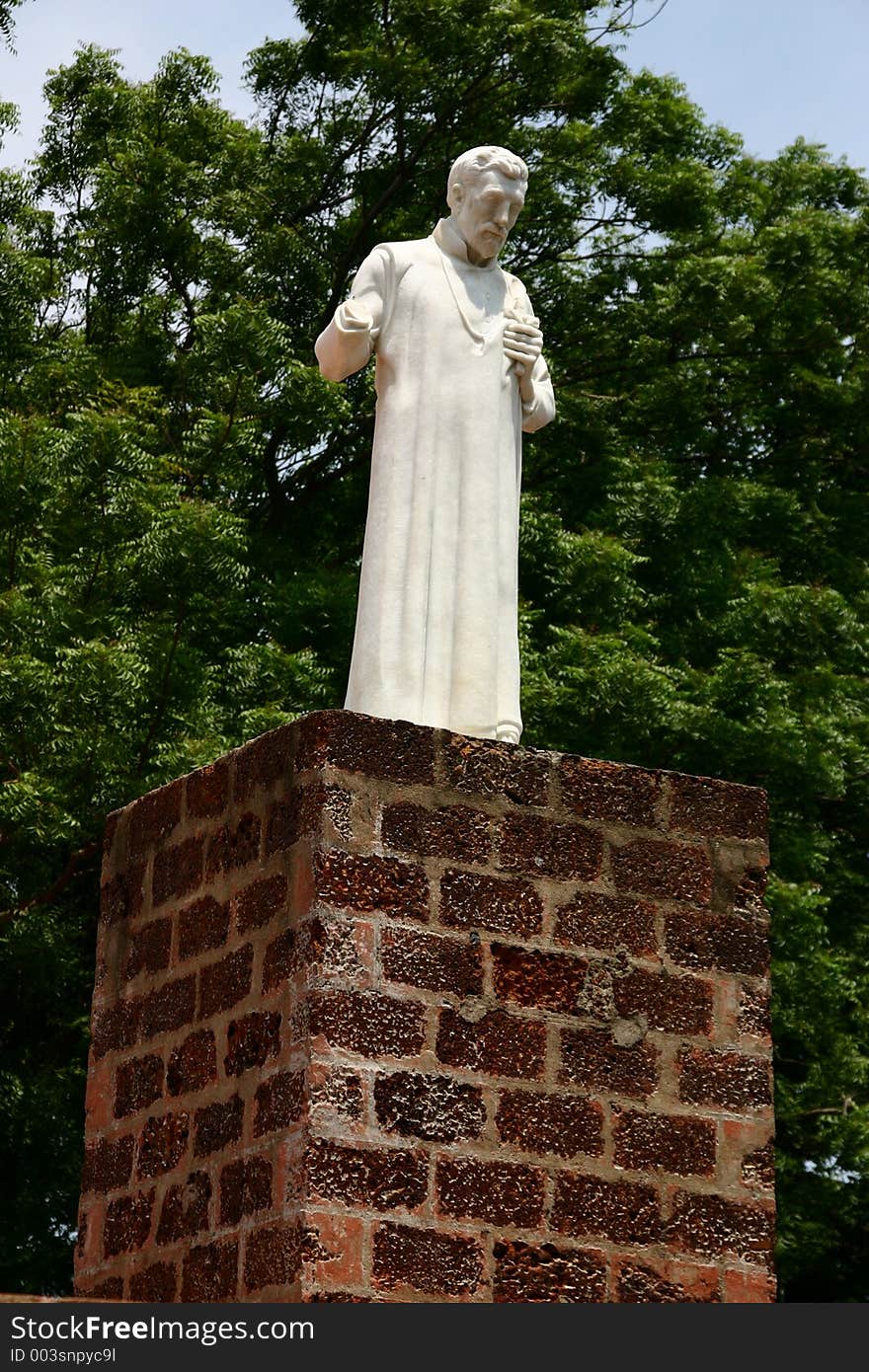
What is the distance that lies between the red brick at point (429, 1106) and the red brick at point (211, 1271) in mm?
576

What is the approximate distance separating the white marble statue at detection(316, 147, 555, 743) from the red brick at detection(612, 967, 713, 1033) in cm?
84

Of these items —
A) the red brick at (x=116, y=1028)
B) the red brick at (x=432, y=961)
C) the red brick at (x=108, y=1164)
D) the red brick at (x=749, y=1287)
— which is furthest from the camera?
the red brick at (x=116, y=1028)

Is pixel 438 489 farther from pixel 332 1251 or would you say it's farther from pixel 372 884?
pixel 332 1251

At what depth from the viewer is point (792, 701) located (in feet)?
52.3

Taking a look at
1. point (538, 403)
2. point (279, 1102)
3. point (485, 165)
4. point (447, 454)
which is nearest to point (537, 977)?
point (279, 1102)

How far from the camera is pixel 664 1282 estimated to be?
7551 mm

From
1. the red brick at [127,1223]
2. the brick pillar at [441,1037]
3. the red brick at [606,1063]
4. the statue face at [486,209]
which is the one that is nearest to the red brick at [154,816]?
the brick pillar at [441,1037]

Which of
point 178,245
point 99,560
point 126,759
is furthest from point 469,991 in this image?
point 178,245

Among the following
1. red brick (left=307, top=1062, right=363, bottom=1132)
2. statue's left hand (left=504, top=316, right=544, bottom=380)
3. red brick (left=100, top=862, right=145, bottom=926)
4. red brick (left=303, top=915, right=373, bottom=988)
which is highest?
statue's left hand (left=504, top=316, right=544, bottom=380)

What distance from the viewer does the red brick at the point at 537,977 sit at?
298 inches

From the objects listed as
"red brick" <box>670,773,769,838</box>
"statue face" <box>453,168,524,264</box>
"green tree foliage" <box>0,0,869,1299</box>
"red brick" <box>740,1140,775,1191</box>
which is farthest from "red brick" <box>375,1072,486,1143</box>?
"green tree foliage" <box>0,0,869,1299</box>

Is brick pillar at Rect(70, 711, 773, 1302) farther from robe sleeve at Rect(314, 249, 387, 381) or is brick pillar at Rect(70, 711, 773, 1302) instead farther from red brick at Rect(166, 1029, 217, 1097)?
robe sleeve at Rect(314, 249, 387, 381)

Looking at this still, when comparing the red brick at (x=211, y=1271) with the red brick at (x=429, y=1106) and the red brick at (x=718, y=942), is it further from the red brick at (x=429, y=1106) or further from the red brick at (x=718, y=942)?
the red brick at (x=718, y=942)

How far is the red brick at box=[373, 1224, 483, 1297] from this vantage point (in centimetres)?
706
